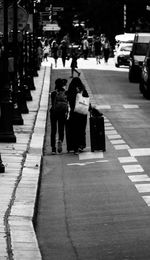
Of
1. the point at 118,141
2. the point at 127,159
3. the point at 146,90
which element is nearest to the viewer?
the point at 127,159

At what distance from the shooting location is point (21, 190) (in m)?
15.9

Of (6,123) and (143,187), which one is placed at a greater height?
(143,187)

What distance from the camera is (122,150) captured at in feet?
78.5

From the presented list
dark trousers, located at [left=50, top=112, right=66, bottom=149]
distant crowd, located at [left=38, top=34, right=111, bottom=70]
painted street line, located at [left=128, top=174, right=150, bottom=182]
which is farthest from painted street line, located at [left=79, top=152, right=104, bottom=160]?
distant crowd, located at [left=38, top=34, right=111, bottom=70]

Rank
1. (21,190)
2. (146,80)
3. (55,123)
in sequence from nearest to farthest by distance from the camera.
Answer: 1. (21,190)
2. (55,123)
3. (146,80)

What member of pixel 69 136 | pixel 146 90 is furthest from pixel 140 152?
pixel 146 90

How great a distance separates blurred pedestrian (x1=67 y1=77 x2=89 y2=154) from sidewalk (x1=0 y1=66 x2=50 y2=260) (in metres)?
0.78

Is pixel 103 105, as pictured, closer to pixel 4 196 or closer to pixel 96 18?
pixel 4 196

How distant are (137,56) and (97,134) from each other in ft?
110

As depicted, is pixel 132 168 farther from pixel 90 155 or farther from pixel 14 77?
pixel 14 77

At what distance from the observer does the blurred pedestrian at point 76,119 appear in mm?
23422

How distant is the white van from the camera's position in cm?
5638

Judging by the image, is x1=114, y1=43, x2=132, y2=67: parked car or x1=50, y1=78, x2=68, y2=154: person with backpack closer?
x1=50, y1=78, x2=68, y2=154: person with backpack

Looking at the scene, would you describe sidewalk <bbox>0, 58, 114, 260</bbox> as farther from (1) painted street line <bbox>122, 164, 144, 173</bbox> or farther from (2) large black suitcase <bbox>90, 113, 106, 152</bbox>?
(1) painted street line <bbox>122, 164, 144, 173</bbox>
